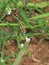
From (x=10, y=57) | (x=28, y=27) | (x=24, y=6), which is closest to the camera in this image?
(x=10, y=57)

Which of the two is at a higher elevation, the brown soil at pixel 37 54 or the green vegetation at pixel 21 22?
the green vegetation at pixel 21 22

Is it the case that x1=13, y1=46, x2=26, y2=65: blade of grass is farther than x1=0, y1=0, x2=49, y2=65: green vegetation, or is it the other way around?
x1=0, y1=0, x2=49, y2=65: green vegetation

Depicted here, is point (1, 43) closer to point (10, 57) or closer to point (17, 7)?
point (10, 57)

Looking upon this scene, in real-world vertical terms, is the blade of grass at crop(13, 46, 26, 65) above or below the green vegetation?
below

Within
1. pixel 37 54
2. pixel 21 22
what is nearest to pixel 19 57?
pixel 37 54

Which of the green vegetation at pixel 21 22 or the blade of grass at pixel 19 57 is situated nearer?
the blade of grass at pixel 19 57

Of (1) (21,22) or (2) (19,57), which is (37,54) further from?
(1) (21,22)

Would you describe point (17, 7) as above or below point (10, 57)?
above

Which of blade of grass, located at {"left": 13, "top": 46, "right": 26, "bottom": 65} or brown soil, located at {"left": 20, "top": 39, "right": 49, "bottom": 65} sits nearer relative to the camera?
blade of grass, located at {"left": 13, "top": 46, "right": 26, "bottom": 65}

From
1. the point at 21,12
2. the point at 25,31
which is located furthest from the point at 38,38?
the point at 21,12

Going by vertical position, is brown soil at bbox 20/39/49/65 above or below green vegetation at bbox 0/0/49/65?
below

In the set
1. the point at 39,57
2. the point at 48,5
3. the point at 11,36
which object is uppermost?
the point at 48,5
